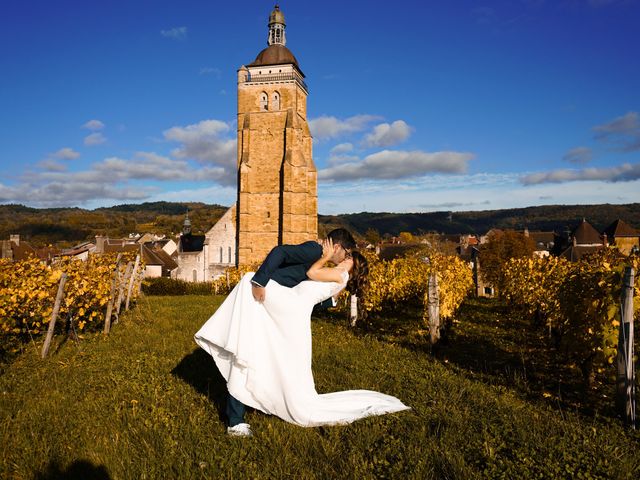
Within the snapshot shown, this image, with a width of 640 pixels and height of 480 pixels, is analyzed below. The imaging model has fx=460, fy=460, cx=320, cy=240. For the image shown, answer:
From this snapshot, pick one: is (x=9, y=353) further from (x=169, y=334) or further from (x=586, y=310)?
(x=586, y=310)

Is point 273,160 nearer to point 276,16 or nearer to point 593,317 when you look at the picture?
point 276,16

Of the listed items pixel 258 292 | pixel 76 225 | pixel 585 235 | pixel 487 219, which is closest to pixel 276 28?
pixel 258 292

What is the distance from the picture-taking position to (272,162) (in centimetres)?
3438

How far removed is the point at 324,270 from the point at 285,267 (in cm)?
36

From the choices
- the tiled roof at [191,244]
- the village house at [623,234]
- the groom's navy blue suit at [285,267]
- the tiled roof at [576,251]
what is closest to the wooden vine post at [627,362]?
the groom's navy blue suit at [285,267]

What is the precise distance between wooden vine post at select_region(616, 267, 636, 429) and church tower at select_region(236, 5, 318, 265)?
95.2ft

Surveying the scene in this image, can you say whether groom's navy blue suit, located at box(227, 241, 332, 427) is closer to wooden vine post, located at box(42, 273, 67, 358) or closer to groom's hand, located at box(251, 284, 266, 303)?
groom's hand, located at box(251, 284, 266, 303)

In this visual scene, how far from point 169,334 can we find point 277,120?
1091 inches

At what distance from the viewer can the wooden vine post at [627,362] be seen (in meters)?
4.62

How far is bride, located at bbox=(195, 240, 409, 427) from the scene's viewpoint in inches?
158

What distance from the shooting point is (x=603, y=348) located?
5566 millimetres

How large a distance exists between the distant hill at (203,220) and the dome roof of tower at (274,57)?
45541mm

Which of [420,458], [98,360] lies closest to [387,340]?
[98,360]

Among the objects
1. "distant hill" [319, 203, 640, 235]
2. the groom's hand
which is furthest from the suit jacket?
"distant hill" [319, 203, 640, 235]
